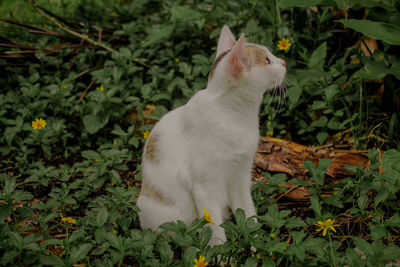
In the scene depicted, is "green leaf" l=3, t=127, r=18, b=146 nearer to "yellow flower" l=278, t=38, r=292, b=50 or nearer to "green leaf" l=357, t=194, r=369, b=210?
"yellow flower" l=278, t=38, r=292, b=50

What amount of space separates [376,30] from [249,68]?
757mm

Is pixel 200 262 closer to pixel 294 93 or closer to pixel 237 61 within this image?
pixel 237 61

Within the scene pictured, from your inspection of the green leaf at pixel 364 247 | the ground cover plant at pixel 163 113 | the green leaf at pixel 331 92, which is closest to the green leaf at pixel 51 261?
the ground cover plant at pixel 163 113

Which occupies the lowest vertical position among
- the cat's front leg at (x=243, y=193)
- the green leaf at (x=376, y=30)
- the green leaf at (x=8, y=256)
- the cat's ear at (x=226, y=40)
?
the cat's front leg at (x=243, y=193)

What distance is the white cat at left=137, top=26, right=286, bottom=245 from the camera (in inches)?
77.3

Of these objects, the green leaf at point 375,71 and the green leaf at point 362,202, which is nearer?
the green leaf at point 362,202

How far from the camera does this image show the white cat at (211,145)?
6.44ft

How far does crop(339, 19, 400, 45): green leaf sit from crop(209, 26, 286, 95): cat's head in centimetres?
43

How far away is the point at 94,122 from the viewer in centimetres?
317

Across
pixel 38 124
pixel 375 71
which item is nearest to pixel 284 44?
pixel 375 71

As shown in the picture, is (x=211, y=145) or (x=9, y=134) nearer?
(x=211, y=145)

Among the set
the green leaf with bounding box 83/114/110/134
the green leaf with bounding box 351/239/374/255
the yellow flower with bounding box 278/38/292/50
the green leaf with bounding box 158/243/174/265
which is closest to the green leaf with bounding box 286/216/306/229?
the green leaf with bounding box 351/239/374/255

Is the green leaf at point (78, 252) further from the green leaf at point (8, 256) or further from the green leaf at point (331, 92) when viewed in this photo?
the green leaf at point (331, 92)

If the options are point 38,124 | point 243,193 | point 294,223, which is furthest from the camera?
point 38,124
